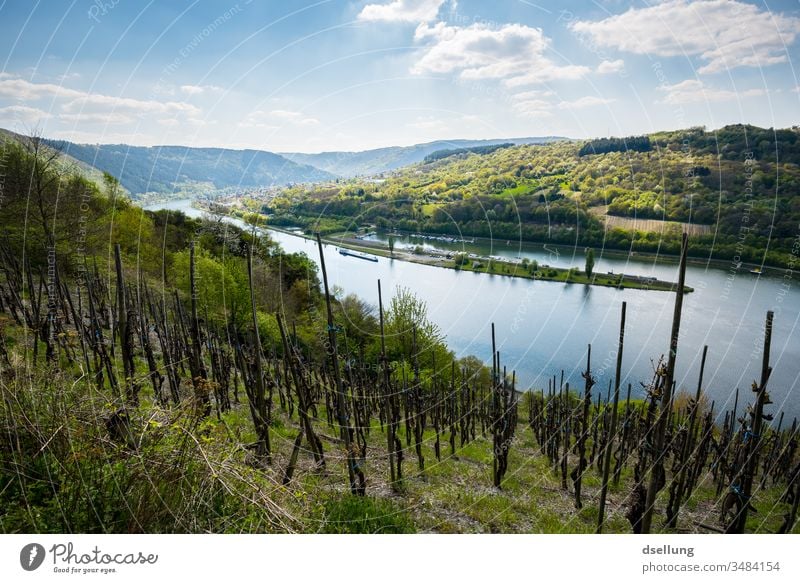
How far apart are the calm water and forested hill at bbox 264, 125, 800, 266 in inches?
28.3

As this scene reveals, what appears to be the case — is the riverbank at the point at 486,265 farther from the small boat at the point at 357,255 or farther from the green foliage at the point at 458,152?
the green foliage at the point at 458,152

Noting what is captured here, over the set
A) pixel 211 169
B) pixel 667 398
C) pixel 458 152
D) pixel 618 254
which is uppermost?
pixel 458 152

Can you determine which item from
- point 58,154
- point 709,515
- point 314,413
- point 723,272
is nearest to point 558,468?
point 709,515

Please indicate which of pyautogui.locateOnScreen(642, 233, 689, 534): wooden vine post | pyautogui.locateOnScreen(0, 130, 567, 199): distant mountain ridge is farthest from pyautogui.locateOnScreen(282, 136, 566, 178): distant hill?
pyautogui.locateOnScreen(642, 233, 689, 534): wooden vine post

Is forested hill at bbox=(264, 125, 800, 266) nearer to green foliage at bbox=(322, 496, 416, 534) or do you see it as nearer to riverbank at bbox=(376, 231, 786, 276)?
riverbank at bbox=(376, 231, 786, 276)

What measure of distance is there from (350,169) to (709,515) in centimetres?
772

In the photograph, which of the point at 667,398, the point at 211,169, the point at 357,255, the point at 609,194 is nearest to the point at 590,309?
the point at 609,194

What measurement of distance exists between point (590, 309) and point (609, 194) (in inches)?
213

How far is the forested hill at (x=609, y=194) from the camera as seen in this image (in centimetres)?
542

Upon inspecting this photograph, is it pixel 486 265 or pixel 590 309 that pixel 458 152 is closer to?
pixel 486 265

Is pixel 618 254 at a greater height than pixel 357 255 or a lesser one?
greater

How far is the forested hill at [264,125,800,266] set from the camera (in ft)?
17.8

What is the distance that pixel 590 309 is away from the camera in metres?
11.2

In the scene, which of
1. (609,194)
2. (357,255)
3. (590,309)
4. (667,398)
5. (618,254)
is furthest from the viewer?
(590,309)
